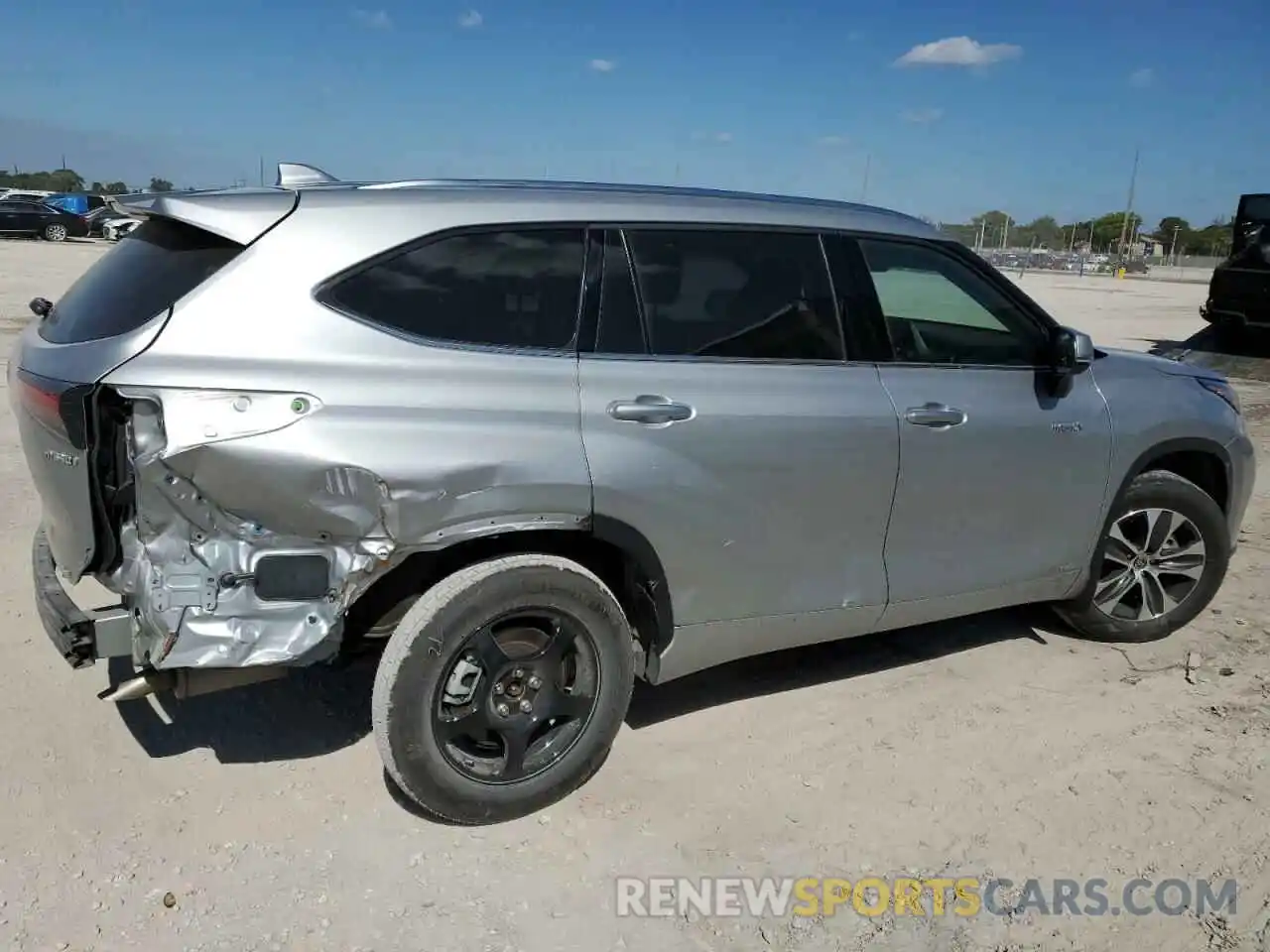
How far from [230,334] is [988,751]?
296 cm

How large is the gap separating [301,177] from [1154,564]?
393 centimetres

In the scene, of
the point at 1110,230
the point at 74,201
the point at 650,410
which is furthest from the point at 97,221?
the point at 1110,230

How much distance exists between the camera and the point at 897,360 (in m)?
3.84

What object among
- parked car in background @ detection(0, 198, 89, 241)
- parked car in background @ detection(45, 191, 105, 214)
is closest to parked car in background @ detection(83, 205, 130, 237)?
parked car in background @ detection(0, 198, 89, 241)

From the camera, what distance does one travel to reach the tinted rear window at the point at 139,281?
9.66 ft

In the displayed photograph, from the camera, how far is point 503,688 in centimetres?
321

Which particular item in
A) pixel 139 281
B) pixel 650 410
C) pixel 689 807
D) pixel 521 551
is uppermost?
pixel 139 281

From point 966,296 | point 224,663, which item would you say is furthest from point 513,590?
point 966,296

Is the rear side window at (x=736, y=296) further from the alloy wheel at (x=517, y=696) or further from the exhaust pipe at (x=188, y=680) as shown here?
the exhaust pipe at (x=188, y=680)

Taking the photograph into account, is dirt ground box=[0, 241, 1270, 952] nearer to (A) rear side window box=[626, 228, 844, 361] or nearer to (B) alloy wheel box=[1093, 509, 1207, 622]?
(B) alloy wheel box=[1093, 509, 1207, 622]

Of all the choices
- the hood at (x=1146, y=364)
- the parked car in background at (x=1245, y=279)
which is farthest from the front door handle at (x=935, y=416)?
the parked car in background at (x=1245, y=279)

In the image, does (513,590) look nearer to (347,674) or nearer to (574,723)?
(574,723)

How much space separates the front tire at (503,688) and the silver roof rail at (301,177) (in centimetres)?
137

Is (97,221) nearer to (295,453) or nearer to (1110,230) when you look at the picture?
(295,453)
